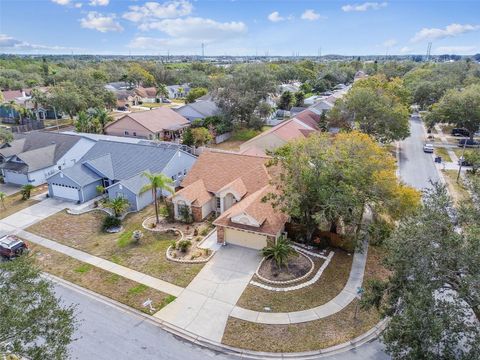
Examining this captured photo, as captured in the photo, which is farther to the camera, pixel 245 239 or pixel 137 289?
pixel 245 239

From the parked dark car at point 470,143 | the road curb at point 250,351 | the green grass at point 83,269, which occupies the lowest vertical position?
the road curb at point 250,351

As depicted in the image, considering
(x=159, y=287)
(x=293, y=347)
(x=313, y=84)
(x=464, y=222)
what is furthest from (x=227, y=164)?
(x=313, y=84)

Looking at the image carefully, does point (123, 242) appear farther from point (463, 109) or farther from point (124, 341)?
point (463, 109)

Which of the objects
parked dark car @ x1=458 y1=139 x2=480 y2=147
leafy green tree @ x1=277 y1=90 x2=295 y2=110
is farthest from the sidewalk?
leafy green tree @ x1=277 y1=90 x2=295 y2=110

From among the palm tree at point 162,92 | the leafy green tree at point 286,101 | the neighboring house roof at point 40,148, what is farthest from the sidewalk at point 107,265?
the palm tree at point 162,92

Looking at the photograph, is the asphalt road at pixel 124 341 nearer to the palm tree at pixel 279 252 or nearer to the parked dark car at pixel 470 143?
the palm tree at pixel 279 252

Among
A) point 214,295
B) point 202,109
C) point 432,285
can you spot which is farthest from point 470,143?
point 214,295
